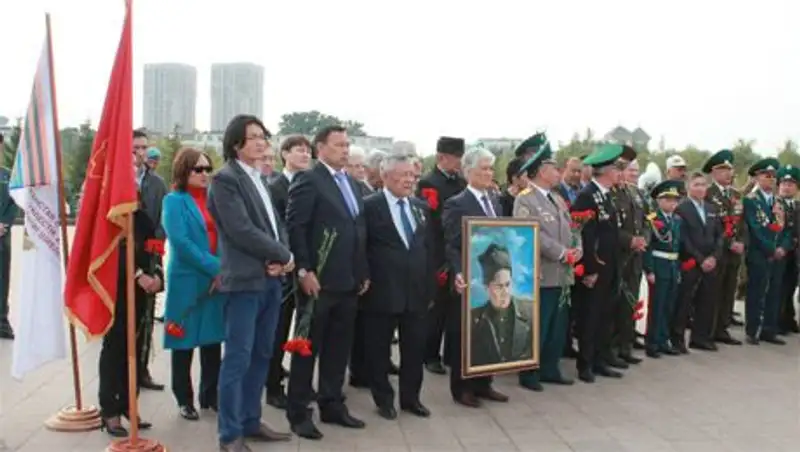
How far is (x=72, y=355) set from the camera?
5.34 metres

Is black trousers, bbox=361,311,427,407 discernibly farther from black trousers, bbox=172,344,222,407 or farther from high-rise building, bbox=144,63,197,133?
high-rise building, bbox=144,63,197,133

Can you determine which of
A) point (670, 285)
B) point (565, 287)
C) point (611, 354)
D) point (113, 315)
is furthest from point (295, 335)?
point (670, 285)

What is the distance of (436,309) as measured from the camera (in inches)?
284

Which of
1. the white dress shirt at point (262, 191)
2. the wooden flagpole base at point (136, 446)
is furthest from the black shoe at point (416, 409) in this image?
the wooden flagpole base at point (136, 446)

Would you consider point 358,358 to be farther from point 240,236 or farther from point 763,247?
point 763,247

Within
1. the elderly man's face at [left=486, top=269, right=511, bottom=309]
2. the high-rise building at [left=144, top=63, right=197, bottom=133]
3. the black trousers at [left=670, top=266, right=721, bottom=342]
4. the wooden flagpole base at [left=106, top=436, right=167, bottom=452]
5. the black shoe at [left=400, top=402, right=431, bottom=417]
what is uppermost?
the high-rise building at [left=144, top=63, right=197, bottom=133]

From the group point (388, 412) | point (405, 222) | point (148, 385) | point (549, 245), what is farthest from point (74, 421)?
point (549, 245)

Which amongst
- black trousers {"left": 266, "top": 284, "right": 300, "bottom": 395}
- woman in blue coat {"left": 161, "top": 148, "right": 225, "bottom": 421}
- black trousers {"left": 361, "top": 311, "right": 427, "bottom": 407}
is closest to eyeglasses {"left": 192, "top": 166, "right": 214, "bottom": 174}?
woman in blue coat {"left": 161, "top": 148, "right": 225, "bottom": 421}

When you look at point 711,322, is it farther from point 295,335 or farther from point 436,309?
point 295,335

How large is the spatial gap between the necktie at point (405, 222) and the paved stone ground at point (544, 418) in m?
1.32

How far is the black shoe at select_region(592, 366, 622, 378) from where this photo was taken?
7.42 metres

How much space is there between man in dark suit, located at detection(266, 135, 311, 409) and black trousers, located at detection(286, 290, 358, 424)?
2.18 feet

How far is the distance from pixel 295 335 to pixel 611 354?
373cm

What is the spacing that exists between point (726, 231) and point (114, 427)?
6764 millimetres
